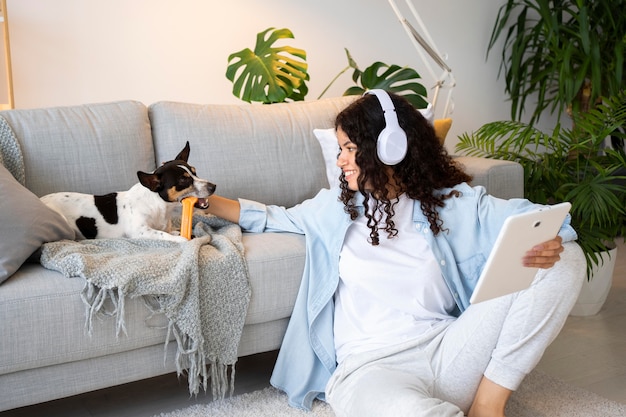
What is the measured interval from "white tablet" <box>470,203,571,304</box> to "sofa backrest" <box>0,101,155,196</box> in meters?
1.33

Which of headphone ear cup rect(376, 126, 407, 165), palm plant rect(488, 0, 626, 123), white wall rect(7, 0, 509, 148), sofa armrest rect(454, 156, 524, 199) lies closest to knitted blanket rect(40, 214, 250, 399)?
headphone ear cup rect(376, 126, 407, 165)

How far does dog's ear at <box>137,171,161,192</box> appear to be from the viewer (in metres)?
2.11

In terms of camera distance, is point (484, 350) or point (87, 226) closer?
point (484, 350)

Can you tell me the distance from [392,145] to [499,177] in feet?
3.51

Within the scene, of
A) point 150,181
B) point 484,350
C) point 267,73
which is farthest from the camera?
point 267,73

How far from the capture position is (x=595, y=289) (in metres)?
2.97

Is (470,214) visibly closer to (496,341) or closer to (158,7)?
(496,341)

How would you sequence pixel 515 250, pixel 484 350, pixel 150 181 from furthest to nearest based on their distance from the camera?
pixel 150 181
pixel 484 350
pixel 515 250

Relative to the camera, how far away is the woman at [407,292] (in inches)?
68.9

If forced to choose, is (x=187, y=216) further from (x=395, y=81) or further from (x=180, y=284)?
(x=395, y=81)

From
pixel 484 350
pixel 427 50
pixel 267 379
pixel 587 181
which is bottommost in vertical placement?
pixel 267 379

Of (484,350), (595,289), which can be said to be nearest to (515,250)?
(484,350)

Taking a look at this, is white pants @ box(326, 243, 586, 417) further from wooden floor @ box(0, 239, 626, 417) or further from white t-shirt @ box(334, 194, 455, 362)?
wooden floor @ box(0, 239, 626, 417)

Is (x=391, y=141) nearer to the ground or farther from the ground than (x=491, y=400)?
farther from the ground
